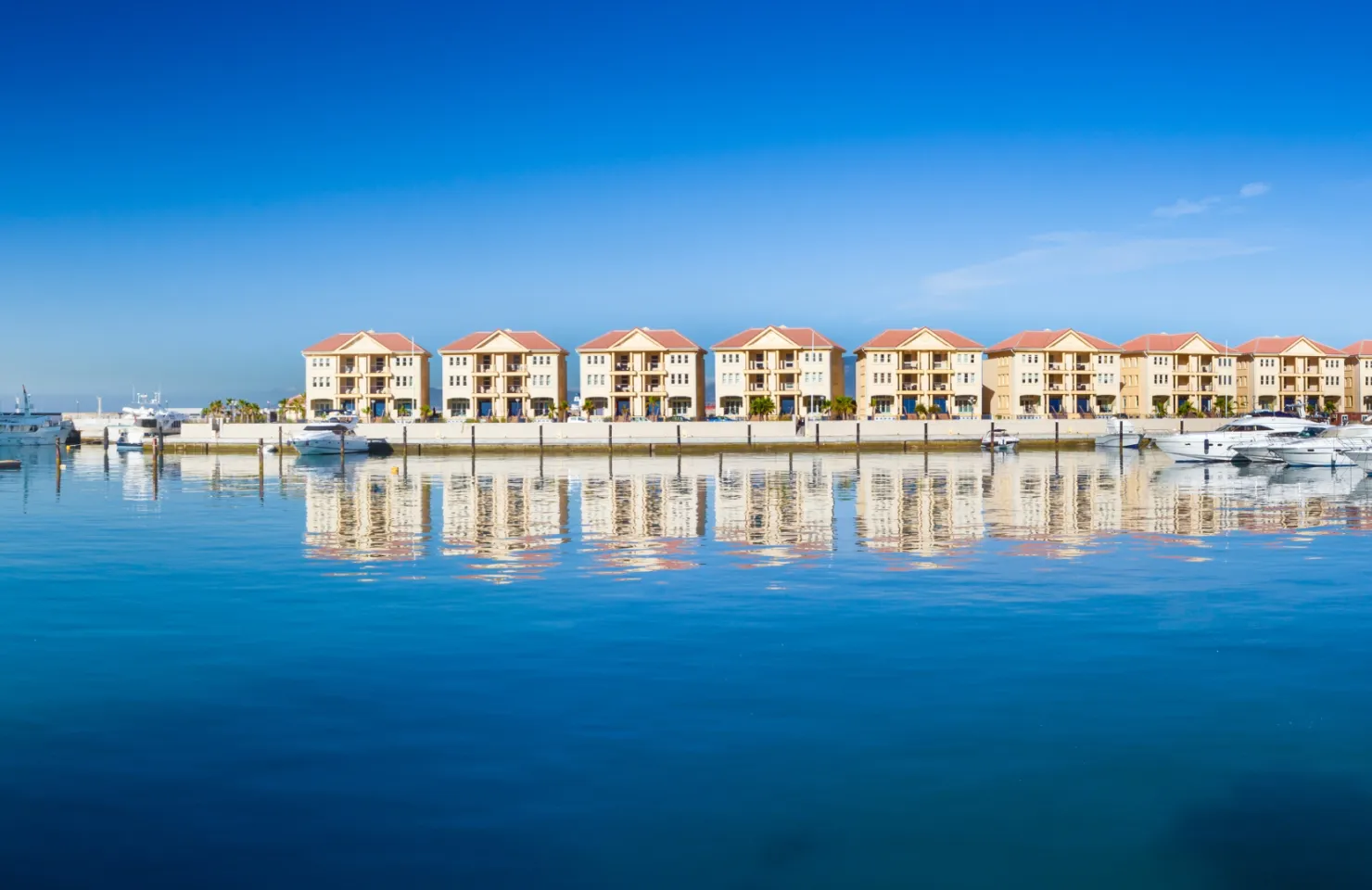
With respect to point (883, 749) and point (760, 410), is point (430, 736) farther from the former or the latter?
point (760, 410)

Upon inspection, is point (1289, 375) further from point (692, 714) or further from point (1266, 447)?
point (692, 714)

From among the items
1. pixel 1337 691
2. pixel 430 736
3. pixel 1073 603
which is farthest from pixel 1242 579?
pixel 430 736

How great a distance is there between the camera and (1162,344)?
139125mm

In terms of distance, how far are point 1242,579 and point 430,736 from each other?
1712 cm

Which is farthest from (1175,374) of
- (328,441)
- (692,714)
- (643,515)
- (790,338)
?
(692,714)

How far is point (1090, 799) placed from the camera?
1025cm

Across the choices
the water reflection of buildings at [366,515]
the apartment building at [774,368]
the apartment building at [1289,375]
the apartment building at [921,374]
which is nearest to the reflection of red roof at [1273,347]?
the apartment building at [1289,375]

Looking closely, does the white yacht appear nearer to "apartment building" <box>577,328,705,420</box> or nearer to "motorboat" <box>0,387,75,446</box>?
"apartment building" <box>577,328,705,420</box>

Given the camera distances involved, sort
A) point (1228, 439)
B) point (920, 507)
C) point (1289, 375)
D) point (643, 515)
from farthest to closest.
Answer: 1. point (1289, 375)
2. point (1228, 439)
3. point (920, 507)
4. point (643, 515)

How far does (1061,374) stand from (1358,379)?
142 feet

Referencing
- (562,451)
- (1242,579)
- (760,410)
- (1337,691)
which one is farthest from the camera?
(760,410)

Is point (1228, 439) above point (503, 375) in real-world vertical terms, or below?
below

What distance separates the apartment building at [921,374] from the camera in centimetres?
13138

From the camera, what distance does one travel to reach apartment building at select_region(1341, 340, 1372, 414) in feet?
478
